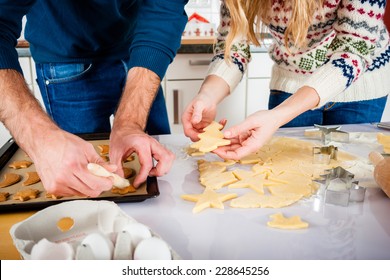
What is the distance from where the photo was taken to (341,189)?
2.64 feet

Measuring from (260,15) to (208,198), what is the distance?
67 centimetres

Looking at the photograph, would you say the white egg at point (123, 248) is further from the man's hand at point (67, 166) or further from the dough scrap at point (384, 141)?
the dough scrap at point (384, 141)

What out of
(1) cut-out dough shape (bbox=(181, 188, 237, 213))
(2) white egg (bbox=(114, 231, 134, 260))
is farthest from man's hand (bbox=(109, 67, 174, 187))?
(2) white egg (bbox=(114, 231, 134, 260))

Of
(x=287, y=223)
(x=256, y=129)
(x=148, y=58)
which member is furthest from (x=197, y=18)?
(x=287, y=223)

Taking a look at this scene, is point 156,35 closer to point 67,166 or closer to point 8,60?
point 8,60

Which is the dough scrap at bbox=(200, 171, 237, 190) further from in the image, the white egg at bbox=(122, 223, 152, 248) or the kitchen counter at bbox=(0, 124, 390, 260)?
the white egg at bbox=(122, 223, 152, 248)

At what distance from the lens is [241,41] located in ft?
4.11

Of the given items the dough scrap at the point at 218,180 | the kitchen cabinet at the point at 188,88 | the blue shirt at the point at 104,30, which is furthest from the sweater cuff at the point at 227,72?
the kitchen cabinet at the point at 188,88

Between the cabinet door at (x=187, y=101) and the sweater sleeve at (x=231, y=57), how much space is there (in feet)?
4.14

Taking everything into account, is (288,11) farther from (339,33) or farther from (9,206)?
(9,206)

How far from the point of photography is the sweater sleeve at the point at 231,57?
122 centimetres

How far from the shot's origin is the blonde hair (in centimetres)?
107
